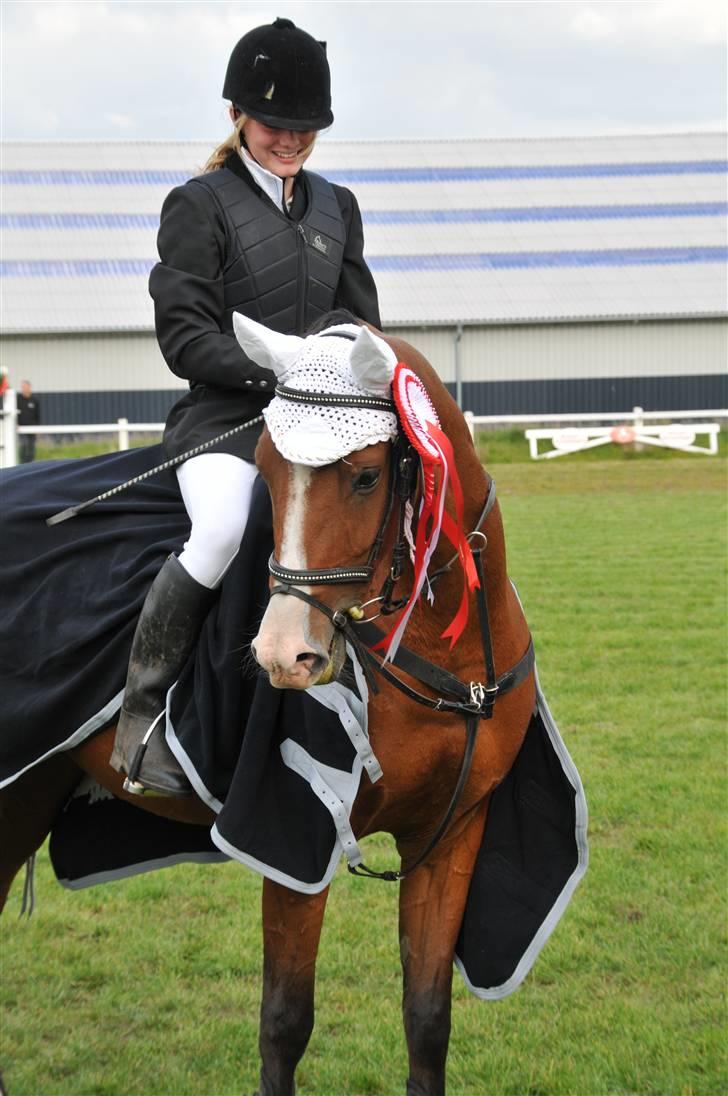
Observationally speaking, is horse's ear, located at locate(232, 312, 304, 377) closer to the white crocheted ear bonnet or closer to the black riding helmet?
the white crocheted ear bonnet

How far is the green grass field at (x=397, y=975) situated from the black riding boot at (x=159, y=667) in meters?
1.37

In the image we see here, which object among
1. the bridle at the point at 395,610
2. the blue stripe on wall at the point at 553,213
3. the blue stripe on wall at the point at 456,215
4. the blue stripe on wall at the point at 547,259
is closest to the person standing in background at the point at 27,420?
the blue stripe on wall at the point at 456,215

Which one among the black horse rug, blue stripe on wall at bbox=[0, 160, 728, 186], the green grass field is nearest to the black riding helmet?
the black horse rug

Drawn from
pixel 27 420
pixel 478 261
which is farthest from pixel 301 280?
pixel 478 261

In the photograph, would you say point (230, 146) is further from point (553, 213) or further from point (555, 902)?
point (553, 213)

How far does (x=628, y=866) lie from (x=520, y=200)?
3383cm

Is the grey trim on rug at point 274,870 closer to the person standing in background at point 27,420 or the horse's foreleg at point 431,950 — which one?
the horse's foreleg at point 431,950

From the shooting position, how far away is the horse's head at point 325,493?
9.70 ft

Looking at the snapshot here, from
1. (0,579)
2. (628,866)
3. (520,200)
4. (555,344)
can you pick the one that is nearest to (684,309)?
(555,344)

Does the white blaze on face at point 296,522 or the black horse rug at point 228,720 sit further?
the black horse rug at point 228,720

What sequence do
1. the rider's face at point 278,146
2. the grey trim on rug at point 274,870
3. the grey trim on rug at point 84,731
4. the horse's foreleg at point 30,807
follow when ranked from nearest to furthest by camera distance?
the grey trim on rug at point 274,870 → the rider's face at point 278,146 → the grey trim on rug at point 84,731 → the horse's foreleg at point 30,807

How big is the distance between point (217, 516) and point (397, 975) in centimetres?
247

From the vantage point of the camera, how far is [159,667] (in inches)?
149

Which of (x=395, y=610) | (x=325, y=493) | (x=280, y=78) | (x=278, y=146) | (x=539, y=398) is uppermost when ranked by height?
(x=280, y=78)
